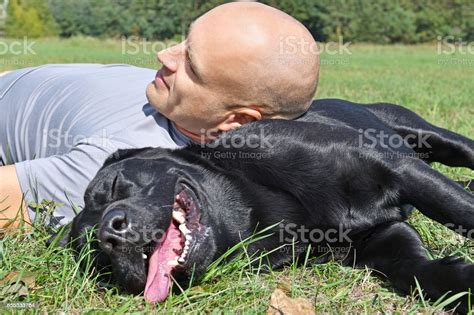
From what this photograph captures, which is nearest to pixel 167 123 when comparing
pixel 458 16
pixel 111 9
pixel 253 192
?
pixel 253 192

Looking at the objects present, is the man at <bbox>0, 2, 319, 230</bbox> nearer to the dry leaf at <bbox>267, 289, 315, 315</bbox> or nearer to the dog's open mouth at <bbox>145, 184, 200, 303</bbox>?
the dog's open mouth at <bbox>145, 184, 200, 303</bbox>

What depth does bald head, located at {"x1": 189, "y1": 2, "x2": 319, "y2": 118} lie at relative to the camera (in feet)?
10.2

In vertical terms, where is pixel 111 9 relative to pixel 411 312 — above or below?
below

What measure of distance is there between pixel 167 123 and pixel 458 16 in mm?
37583

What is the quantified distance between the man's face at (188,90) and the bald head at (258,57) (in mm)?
29

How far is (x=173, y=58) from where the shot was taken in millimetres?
3377

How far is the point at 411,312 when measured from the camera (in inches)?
90.5

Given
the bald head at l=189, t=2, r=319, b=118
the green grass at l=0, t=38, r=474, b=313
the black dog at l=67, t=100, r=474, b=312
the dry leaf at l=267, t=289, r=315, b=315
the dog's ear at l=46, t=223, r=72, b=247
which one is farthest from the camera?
the bald head at l=189, t=2, r=319, b=118

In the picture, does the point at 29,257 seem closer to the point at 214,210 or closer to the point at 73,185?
the point at 73,185

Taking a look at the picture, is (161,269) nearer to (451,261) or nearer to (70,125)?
(451,261)

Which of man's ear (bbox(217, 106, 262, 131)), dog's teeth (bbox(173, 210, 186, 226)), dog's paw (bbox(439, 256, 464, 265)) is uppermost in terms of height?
man's ear (bbox(217, 106, 262, 131))

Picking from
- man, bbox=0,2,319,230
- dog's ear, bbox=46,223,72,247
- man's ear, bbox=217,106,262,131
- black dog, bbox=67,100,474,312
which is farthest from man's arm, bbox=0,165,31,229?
man's ear, bbox=217,106,262,131

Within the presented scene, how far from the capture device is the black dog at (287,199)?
2527 millimetres

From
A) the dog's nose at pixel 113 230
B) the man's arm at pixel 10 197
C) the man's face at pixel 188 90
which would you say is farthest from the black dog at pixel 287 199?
the man's arm at pixel 10 197
